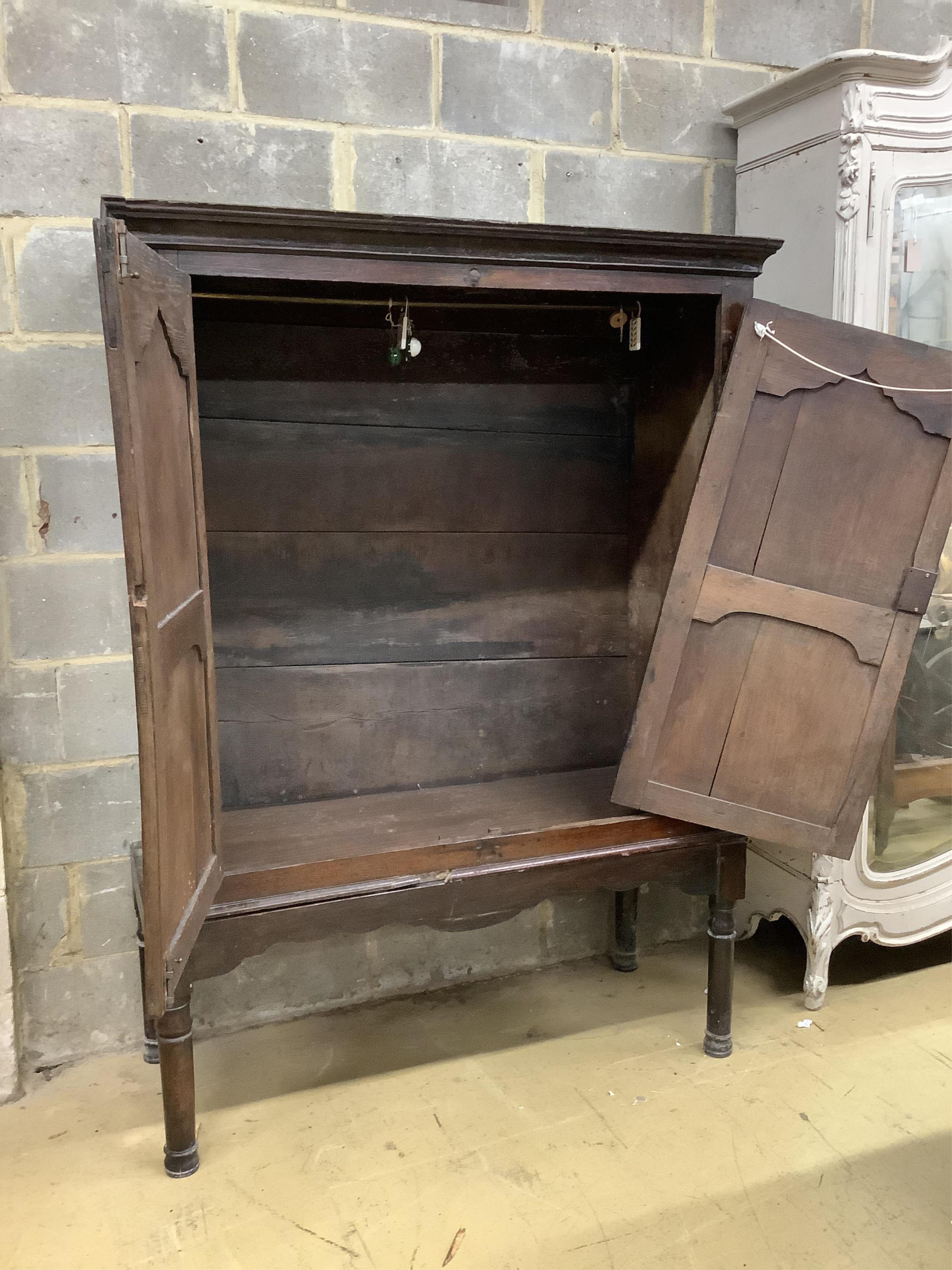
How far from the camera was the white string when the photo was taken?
1.86 m

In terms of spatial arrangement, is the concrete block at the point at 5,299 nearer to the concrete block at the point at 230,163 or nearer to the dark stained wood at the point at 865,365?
the concrete block at the point at 230,163

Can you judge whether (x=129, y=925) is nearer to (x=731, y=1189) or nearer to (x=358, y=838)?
(x=358, y=838)

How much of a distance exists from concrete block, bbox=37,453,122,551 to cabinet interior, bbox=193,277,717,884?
0.20 meters

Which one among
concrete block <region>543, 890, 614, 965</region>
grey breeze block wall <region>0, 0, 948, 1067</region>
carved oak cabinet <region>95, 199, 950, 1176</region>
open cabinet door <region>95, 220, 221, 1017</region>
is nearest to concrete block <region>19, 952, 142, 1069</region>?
grey breeze block wall <region>0, 0, 948, 1067</region>

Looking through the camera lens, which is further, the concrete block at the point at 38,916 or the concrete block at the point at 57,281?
the concrete block at the point at 38,916

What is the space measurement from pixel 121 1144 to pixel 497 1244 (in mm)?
755

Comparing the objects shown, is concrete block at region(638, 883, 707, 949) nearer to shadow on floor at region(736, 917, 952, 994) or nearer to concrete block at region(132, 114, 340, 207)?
shadow on floor at region(736, 917, 952, 994)

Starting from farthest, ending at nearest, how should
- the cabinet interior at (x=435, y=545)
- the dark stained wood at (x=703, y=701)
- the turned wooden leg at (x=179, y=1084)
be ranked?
the cabinet interior at (x=435, y=545) → the dark stained wood at (x=703, y=701) → the turned wooden leg at (x=179, y=1084)

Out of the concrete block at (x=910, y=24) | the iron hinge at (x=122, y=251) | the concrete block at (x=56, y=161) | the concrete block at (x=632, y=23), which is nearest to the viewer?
the iron hinge at (x=122, y=251)

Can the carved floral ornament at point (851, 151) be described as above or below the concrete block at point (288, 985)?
above

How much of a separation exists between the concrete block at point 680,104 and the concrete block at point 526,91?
6cm

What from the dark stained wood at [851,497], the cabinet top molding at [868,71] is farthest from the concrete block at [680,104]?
the dark stained wood at [851,497]

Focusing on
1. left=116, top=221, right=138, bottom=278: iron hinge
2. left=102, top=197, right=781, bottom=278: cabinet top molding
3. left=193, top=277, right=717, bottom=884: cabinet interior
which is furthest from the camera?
left=193, top=277, right=717, bottom=884: cabinet interior

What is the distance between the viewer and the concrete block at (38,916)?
2023mm
